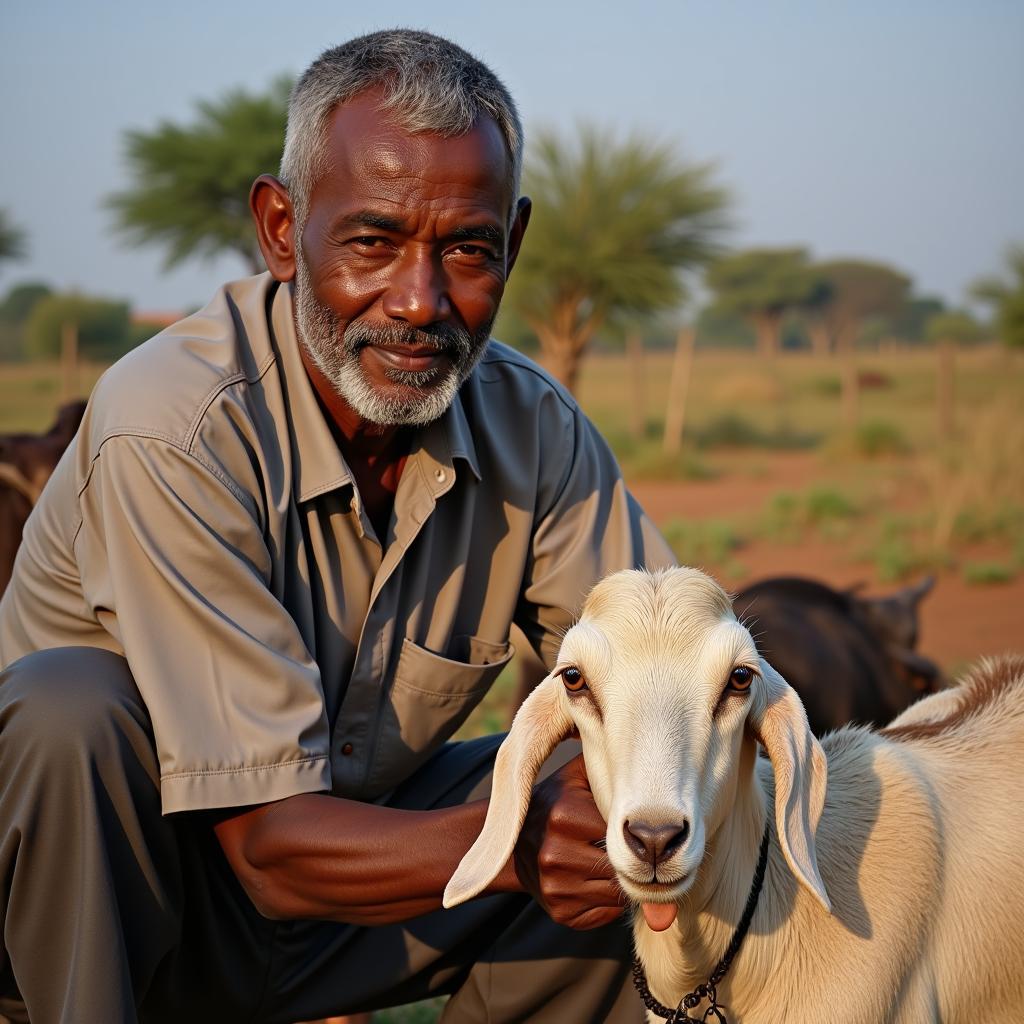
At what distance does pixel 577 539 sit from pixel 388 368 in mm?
715

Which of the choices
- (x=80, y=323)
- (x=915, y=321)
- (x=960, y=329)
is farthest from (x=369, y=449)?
(x=915, y=321)

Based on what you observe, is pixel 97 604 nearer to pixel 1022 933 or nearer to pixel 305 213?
pixel 305 213

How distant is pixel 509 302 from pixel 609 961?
13473mm

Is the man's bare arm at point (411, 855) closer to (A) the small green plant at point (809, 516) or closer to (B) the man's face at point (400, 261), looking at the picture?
(B) the man's face at point (400, 261)

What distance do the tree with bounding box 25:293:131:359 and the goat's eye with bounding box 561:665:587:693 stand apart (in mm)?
37759

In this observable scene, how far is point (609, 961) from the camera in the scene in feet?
10.3

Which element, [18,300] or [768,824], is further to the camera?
[18,300]

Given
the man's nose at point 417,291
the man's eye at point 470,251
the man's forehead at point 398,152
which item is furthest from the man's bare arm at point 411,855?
the man's forehead at point 398,152

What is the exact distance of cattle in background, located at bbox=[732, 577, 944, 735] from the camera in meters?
5.75

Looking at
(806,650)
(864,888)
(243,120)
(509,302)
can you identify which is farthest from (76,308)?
(864,888)

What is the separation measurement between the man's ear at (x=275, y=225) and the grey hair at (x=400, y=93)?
60 mm

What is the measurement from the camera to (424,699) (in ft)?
10.6

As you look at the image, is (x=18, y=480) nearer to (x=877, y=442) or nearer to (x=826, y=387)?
(x=877, y=442)

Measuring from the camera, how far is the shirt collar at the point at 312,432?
3039mm
